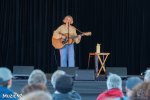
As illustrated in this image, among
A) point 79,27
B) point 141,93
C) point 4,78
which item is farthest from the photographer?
point 79,27

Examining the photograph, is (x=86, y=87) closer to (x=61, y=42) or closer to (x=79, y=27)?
(x=61, y=42)

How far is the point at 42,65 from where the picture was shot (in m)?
13.4

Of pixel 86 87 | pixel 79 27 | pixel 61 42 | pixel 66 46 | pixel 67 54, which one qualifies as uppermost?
pixel 79 27

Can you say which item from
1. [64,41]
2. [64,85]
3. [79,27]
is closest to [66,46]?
[64,41]

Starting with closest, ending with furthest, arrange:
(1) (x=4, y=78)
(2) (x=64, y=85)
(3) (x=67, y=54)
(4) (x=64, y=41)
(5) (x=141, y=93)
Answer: (5) (x=141, y=93)
(2) (x=64, y=85)
(1) (x=4, y=78)
(4) (x=64, y=41)
(3) (x=67, y=54)

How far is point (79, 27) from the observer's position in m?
13.5

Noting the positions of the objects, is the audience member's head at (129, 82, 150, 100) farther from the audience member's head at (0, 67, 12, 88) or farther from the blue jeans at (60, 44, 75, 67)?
the blue jeans at (60, 44, 75, 67)

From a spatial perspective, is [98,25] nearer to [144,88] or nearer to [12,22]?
[12,22]

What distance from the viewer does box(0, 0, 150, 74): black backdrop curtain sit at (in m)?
13.2

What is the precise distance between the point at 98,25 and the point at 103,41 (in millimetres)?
503

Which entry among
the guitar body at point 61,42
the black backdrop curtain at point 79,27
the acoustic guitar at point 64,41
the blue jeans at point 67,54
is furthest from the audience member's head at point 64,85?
the black backdrop curtain at point 79,27

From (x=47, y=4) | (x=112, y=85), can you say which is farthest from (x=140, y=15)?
(x=112, y=85)

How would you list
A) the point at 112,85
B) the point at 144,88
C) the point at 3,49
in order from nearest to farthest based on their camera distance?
1. the point at 144,88
2. the point at 112,85
3. the point at 3,49

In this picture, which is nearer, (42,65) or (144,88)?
(144,88)
